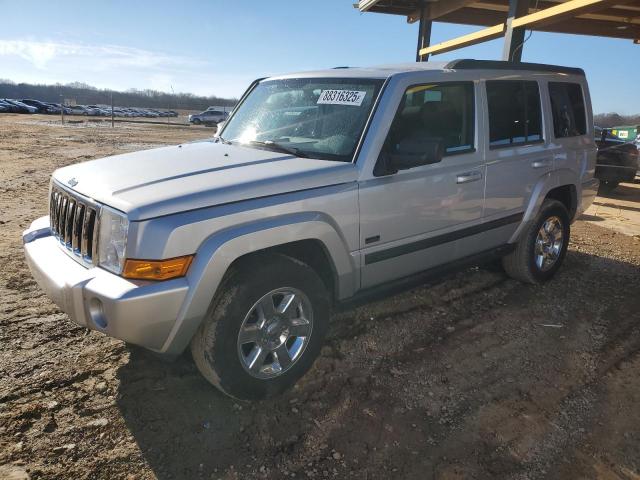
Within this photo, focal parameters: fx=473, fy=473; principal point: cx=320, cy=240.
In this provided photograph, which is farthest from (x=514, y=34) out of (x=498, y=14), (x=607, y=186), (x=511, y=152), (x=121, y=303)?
(x=121, y=303)

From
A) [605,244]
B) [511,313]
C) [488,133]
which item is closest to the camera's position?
[488,133]

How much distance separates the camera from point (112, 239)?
2.40m

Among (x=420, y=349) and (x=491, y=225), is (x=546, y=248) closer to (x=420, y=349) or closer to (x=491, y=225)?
(x=491, y=225)

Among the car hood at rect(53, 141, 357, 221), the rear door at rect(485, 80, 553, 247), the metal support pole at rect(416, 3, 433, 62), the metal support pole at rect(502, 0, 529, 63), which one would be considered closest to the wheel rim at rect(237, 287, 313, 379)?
the car hood at rect(53, 141, 357, 221)

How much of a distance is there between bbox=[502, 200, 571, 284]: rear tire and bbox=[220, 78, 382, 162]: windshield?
87.8 inches

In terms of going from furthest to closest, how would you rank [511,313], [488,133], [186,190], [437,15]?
[437,15] → [511,313] → [488,133] → [186,190]

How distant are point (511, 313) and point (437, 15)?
8.03 m

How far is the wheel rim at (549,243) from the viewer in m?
4.67

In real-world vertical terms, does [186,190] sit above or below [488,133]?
below

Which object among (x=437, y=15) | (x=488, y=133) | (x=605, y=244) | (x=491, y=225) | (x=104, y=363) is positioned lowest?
(x=104, y=363)

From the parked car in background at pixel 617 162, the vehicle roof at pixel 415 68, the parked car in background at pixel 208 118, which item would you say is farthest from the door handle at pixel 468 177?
the parked car in background at pixel 208 118

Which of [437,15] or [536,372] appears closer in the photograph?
[536,372]

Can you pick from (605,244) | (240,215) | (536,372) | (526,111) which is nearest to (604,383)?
(536,372)

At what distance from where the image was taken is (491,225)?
3.99m
